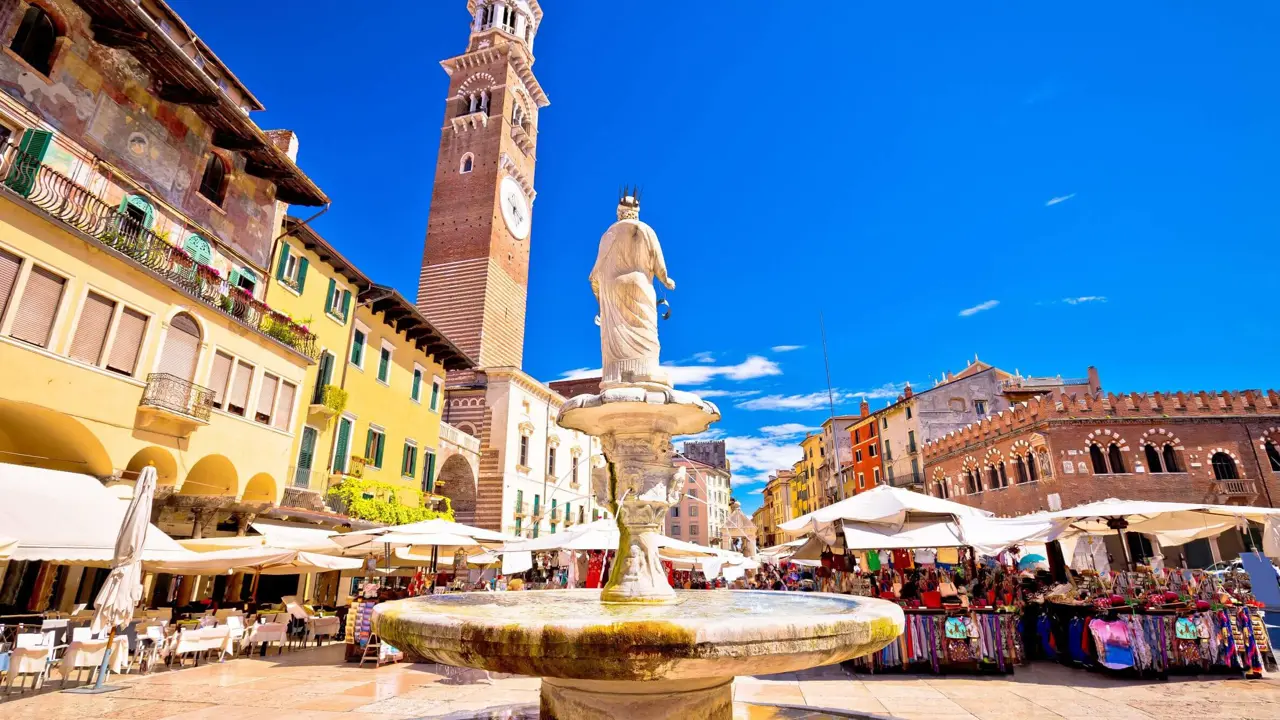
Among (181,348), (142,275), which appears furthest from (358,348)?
(142,275)

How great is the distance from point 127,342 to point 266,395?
3.90 meters

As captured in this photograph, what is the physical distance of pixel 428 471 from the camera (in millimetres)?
26203

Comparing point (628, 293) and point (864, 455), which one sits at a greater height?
point (864, 455)

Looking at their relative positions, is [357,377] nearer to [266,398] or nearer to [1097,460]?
[266,398]

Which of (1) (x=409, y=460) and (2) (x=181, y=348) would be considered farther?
(1) (x=409, y=460)

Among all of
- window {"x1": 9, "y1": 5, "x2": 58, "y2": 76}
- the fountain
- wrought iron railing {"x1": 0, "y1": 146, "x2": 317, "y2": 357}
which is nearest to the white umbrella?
the fountain

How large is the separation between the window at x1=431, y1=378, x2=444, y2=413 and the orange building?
32.8m

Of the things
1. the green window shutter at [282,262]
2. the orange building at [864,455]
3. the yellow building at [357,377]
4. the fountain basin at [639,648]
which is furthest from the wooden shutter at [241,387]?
the orange building at [864,455]

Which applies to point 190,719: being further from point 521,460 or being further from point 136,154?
point 521,460

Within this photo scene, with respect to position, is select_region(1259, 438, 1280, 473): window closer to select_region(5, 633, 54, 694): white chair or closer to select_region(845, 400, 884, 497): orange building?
select_region(845, 400, 884, 497): orange building

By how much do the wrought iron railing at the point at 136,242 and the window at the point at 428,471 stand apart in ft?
31.1

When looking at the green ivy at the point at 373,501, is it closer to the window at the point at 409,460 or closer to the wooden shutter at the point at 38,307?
the window at the point at 409,460

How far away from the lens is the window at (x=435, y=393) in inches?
1069

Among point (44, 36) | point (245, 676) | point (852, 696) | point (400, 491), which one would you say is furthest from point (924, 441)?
point (44, 36)
